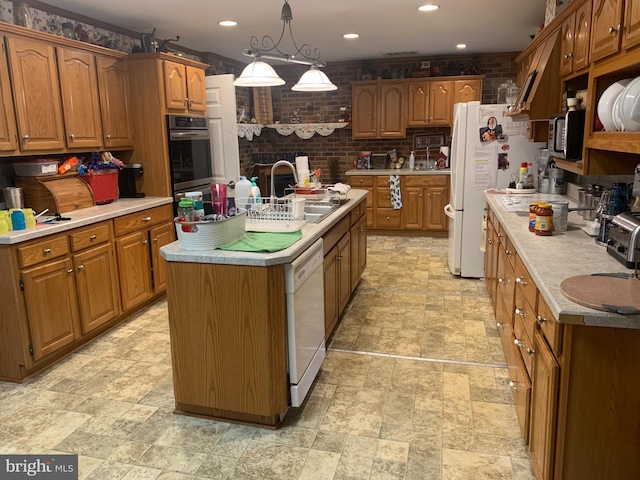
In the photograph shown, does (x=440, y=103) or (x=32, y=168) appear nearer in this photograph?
(x=32, y=168)

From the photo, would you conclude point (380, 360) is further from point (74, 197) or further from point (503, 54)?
point (503, 54)

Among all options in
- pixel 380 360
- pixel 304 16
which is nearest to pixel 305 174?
pixel 304 16

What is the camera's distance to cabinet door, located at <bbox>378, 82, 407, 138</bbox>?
671 centimetres

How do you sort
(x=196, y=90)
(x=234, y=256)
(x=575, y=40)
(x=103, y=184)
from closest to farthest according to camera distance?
(x=234, y=256)
(x=575, y=40)
(x=103, y=184)
(x=196, y=90)

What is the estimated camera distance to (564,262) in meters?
2.08

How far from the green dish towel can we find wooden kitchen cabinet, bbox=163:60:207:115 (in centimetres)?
223

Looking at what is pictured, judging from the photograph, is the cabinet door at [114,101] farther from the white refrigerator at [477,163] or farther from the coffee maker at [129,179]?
the white refrigerator at [477,163]

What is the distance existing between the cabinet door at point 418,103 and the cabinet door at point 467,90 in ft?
1.28

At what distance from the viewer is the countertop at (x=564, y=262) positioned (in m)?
1.51

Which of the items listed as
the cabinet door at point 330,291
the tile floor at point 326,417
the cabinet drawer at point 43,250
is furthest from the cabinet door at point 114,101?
the cabinet door at point 330,291

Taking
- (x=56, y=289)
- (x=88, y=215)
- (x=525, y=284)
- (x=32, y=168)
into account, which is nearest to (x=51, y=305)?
(x=56, y=289)

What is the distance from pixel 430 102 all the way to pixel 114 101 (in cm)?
415

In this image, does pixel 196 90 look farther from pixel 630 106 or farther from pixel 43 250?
pixel 630 106

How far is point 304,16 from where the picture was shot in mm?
4277
